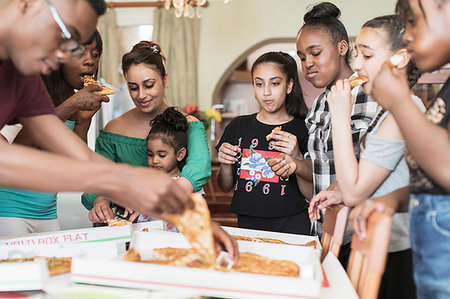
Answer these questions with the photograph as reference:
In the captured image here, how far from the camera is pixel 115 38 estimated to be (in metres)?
6.02

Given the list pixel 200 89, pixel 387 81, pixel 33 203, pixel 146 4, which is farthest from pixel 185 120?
pixel 146 4

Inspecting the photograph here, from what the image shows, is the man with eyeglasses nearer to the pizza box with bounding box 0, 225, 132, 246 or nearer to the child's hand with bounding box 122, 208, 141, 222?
the pizza box with bounding box 0, 225, 132, 246

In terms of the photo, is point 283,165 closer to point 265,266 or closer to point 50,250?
point 265,266

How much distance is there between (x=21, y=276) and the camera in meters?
0.95

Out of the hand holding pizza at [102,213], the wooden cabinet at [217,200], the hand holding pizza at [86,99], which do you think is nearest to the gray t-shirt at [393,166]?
the hand holding pizza at [102,213]

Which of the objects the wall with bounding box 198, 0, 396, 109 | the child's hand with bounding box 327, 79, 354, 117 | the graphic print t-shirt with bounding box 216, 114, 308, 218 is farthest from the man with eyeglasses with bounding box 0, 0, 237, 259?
the wall with bounding box 198, 0, 396, 109

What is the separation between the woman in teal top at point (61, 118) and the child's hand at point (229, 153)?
644mm

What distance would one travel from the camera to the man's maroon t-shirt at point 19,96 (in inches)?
47.8

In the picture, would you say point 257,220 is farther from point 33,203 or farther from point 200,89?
point 200,89

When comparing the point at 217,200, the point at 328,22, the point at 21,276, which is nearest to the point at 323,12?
the point at 328,22

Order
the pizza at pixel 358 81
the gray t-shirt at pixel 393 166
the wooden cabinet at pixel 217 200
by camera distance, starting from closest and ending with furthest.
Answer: the gray t-shirt at pixel 393 166 → the pizza at pixel 358 81 → the wooden cabinet at pixel 217 200

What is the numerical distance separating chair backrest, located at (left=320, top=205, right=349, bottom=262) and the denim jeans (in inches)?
13.0

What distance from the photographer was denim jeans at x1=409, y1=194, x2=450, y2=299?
3.05 feet

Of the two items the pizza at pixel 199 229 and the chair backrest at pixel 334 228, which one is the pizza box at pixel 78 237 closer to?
the pizza at pixel 199 229
